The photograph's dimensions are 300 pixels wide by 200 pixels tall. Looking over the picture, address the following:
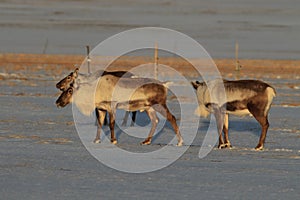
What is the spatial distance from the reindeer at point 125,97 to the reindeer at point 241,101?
2.67ft

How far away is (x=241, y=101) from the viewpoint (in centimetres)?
1525

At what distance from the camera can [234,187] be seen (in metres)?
11.0

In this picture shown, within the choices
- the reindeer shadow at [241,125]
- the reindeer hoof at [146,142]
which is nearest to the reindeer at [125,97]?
the reindeer hoof at [146,142]

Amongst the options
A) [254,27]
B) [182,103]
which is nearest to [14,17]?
[254,27]

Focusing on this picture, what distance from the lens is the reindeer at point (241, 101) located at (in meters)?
15.2

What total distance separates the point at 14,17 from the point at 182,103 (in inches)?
3276

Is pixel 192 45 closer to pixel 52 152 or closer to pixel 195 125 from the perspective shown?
pixel 195 125

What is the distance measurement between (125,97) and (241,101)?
2112 mm

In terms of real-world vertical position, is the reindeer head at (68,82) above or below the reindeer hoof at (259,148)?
above

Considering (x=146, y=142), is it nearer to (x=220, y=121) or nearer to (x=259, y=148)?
(x=220, y=121)

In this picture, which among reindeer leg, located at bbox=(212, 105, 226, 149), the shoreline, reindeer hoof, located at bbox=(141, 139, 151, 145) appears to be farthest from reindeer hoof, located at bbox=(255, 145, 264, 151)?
the shoreline

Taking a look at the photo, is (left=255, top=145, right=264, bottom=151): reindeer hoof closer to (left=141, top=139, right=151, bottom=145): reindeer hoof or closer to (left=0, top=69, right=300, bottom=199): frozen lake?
(left=0, top=69, right=300, bottom=199): frozen lake

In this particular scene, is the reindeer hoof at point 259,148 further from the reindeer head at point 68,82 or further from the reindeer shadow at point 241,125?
the reindeer head at point 68,82

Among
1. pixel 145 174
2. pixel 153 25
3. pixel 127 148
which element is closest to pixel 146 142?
pixel 127 148
